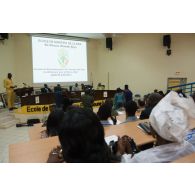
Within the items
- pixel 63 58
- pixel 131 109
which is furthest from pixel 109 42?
pixel 131 109

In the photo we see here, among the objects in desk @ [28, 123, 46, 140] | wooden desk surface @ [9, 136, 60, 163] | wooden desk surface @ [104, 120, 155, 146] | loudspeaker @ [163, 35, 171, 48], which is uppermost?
loudspeaker @ [163, 35, 171, 48]

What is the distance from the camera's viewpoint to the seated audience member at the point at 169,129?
138cm

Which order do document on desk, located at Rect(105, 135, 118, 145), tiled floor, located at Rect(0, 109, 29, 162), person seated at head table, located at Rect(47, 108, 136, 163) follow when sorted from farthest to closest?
1. tiled floor, located at Rect(0, 109, 29, 162)
2. document on desk, located at Rect(105, 135, 118, 145)
3. person seated at head table, located at Rect(47, 108, 136, 163)

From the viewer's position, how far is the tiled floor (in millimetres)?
4101

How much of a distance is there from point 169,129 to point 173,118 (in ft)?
0.23

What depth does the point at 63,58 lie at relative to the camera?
27.7 ft

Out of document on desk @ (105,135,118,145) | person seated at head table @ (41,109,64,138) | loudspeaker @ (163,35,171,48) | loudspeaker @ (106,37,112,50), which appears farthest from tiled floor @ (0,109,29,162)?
loudspeaker @ (163,35,171,48)

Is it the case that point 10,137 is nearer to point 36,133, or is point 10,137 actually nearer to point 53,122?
point 36,133

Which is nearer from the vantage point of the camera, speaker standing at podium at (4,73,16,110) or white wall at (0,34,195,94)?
speaker standing at podium at (4,73,16,110)

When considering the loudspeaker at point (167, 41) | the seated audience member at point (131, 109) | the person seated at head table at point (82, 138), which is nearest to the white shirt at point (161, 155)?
the person seated at head table at point (82, 138)

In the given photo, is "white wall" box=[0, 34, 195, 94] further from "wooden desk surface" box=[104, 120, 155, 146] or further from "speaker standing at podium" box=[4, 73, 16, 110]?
"wooden desk surface" box=[104, 120, 155, 146]

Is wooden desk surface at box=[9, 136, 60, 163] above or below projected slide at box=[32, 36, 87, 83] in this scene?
below
